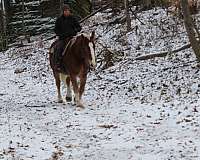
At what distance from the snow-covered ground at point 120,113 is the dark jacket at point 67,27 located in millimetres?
2203

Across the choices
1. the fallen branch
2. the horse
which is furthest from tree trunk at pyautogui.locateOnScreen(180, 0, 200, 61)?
the fallen branch

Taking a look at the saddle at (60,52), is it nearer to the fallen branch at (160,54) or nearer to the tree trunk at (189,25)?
the tree trunk at (189,25)

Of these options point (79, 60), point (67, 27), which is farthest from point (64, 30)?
point (79, 60)

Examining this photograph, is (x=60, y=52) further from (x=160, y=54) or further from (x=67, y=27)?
(x=160, y=54)

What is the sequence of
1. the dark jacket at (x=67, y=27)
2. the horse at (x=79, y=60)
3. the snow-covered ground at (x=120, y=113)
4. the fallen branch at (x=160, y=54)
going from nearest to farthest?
the snow-covered ground at (x=120, y=113), the horse at (x=79, y=60), the dark jacket at (x=67, y=27), the fallen branch at (x=160, y=54)

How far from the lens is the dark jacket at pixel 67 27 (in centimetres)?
1507

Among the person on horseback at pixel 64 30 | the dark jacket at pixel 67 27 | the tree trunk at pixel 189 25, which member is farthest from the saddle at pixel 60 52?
the tree trunk at pixel 189 25

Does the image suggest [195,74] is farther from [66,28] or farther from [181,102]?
[66,28]

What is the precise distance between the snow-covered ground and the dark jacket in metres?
2.20

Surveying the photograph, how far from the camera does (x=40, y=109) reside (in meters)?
13.8

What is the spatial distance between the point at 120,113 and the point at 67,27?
3.94 meters

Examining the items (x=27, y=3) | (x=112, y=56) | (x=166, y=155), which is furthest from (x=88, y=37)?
(x=27, y=3)

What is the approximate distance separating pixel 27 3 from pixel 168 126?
1375 inches

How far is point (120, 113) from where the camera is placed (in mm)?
12484
